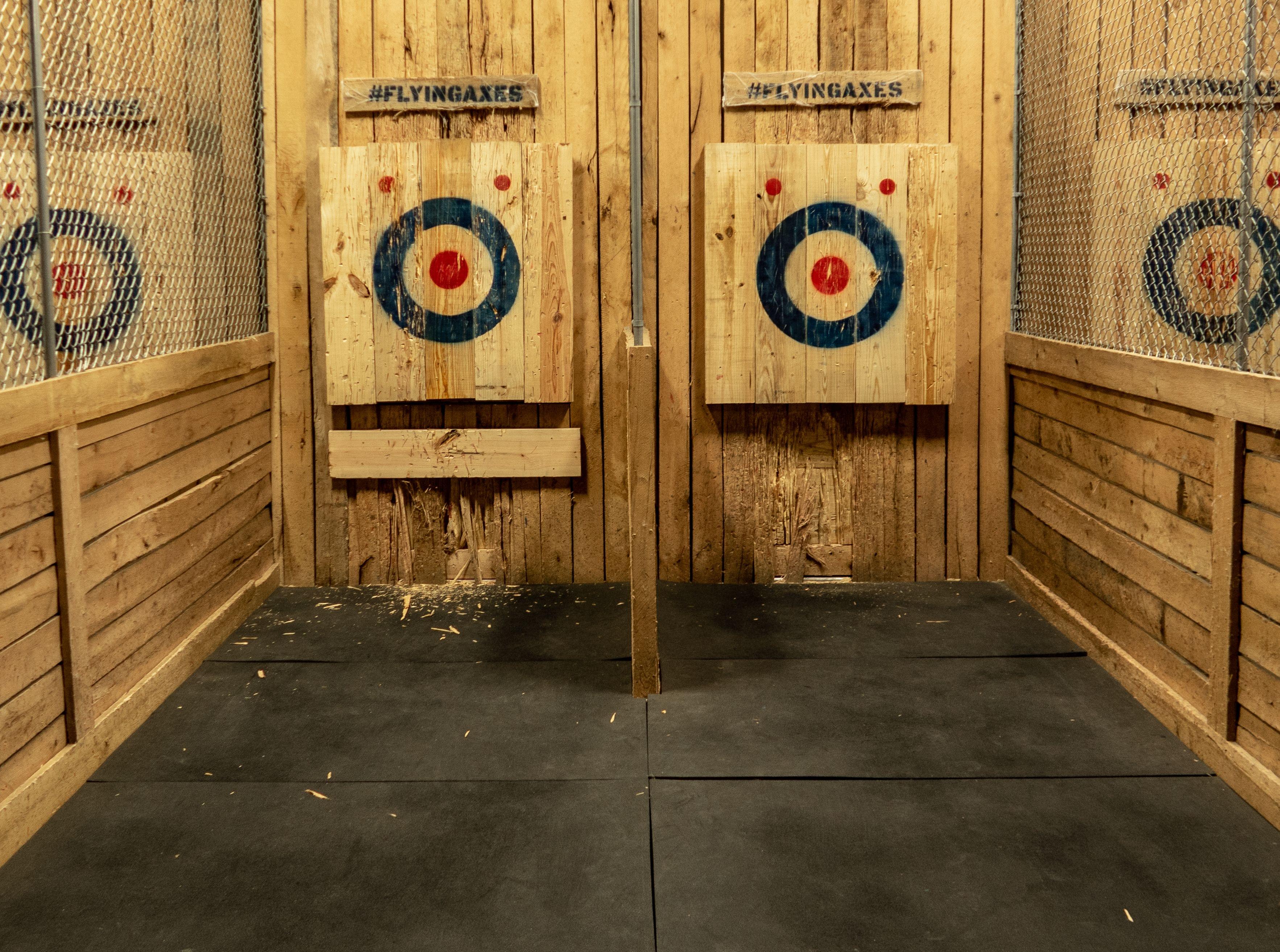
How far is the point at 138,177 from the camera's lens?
3.74m

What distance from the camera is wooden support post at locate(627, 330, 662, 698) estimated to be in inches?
131

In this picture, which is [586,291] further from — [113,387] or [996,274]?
[113,387]

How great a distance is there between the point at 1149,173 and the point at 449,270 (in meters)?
2.56

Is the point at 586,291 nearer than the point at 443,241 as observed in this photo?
No

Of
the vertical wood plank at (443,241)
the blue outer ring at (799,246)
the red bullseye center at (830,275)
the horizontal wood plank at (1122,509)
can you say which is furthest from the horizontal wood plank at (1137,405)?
the vertical wood plank at (443,241)

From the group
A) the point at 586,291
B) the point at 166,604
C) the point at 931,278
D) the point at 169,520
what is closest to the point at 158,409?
the point at 169,520

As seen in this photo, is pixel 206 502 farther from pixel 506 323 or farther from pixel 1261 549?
pixel 1261 549

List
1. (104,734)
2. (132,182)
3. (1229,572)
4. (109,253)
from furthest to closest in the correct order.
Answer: (132,182) → (109,253) → (104,734) → (1229,572)

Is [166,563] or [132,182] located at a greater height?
Result: [132,182]

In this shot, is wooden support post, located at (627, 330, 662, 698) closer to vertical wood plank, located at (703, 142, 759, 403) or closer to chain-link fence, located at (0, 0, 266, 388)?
vertical wood plank, located at (703, 142, 759, 403)

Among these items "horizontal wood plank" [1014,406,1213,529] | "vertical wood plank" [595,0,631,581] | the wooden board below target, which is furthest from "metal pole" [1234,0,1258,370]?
"vertical wood plank" [595,0,631,581]

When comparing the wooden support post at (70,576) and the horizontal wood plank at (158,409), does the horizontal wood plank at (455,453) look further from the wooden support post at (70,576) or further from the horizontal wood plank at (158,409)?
the wooden support post at (70,576)

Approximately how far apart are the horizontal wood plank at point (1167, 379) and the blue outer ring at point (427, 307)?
2021 millimetres

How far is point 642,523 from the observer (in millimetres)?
3396
